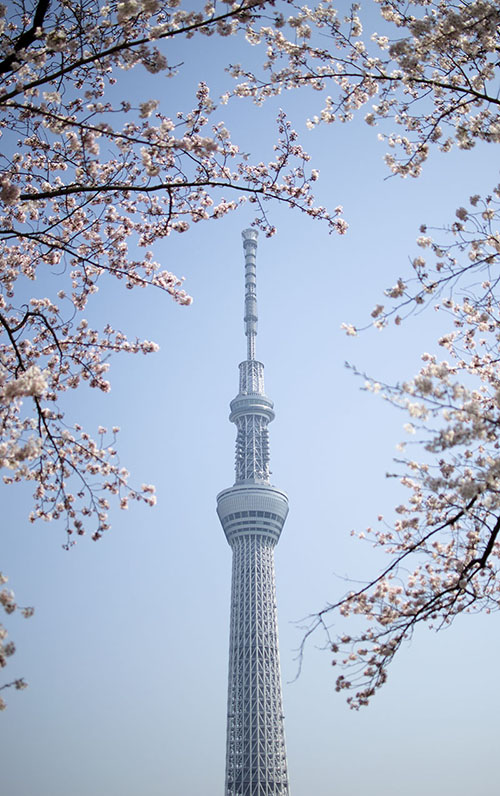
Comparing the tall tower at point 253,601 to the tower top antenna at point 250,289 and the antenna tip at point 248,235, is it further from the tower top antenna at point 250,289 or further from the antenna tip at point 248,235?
the antenna tip at point 248,235

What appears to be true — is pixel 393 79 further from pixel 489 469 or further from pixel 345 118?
pixel 489 469

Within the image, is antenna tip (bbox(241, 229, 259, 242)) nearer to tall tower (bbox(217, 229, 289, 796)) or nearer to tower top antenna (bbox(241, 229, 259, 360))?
tower top antenna (bbox(241, 229, 259, 360))

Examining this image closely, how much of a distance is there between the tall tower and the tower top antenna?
0.15 meters

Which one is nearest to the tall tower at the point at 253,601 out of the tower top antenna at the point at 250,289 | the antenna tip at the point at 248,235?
the tower top antenna at the point at 250,289

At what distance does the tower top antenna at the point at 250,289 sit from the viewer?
93.6m

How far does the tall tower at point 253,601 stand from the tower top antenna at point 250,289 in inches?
5.7

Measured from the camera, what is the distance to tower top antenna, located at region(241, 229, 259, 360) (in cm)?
9362

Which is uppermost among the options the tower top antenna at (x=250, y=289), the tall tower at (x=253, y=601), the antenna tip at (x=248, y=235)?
the antenna tip at (x=248, y=235)

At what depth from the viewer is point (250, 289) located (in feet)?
314

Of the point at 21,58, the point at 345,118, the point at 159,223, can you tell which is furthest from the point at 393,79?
the point at 21,58

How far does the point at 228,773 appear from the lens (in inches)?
2640

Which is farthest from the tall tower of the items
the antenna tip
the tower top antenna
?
the antenna tip

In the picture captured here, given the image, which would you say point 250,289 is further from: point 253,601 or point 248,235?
point 253,601

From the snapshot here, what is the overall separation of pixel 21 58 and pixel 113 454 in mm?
4089
